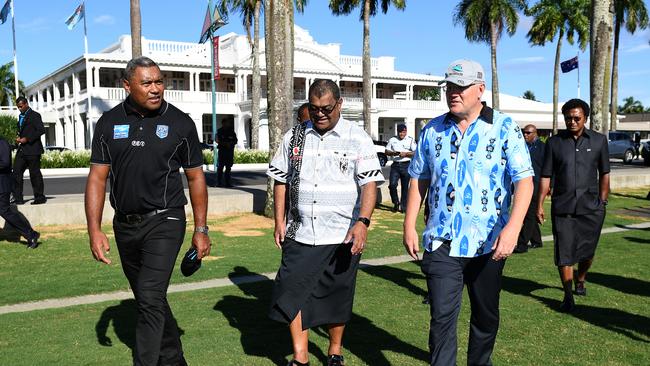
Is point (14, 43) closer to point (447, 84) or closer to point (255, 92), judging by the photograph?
point (255, 92)

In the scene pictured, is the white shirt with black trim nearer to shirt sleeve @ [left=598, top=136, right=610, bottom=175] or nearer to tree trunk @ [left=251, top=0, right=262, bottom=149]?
shirt sleeve @ [left=598, top=136, right=610, bottom=175]

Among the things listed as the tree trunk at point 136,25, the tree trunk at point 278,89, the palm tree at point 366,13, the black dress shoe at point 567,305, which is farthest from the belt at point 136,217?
the palm tree at point 366,13

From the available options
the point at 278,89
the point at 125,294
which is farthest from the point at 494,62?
the point at 125,294

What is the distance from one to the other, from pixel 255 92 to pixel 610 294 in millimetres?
31072

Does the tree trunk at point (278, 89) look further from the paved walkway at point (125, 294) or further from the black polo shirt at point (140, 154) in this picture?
the black polo shirt at point (140, 154)

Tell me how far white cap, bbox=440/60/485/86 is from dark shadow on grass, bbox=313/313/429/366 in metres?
2.17

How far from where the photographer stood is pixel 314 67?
48.1 meters

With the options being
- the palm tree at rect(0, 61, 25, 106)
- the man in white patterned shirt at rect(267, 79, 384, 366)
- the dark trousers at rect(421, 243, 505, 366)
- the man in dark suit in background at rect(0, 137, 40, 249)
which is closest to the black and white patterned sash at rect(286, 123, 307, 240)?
the man in white patterned shirt at rect(267, 79, 384, 366)

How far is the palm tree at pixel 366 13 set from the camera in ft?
108

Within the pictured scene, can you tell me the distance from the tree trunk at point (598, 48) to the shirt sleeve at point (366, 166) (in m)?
13.4

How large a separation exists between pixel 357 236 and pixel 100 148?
5.79 feet

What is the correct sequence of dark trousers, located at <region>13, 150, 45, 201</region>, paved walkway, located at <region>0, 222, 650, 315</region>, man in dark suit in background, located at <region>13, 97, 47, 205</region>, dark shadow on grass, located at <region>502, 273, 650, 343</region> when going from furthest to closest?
dark trousers, located at <region>13, 150, 45, 201</region> < man in dark suit in background, located at <region>13, 97, 47, 205</region> < paved walkway, located at <region>0, 222, 650, 315</region> < dark shadow on grass, located at <region>502, 273, 650, 343</region>

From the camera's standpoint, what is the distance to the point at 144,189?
3.93m

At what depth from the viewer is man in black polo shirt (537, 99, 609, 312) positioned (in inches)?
238
